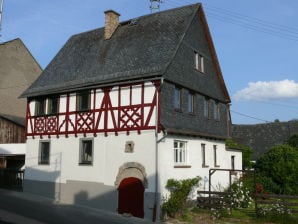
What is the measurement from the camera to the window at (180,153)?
1930cm

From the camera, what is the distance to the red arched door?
18.2 m

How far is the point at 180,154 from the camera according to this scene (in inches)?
774

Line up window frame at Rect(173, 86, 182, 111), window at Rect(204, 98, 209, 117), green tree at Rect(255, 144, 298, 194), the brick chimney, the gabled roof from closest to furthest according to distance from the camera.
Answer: window frame at Rect(173, 86, 182, 111) < window at Rect(204, 98, 209, 117) < the brick chimney < green tree at Rect(255, 144, 298, 194) < the gabled roof

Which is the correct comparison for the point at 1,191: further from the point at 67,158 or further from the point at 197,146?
the point at 197,146

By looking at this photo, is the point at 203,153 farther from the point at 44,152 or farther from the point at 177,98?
the point at 44,152

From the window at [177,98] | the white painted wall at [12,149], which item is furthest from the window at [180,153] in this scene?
the white painted wall at [12,149]

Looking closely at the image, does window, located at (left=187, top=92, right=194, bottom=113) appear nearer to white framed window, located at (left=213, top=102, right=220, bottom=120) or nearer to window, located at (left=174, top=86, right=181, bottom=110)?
window, located at (left=174, top=86, right=181, bottom=110)

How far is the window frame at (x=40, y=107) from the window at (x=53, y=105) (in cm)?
47

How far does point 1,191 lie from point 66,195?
16.1 feet

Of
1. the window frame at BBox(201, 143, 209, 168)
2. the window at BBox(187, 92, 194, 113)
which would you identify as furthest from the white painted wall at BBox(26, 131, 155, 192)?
the window frame at BBox(201, 143, 209, 168)

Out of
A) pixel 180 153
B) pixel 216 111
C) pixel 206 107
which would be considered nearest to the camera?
pixel 180 153

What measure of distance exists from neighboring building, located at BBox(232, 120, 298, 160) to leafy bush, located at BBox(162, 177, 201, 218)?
26.0 m

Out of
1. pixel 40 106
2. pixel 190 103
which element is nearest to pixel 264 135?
pixel 190 103

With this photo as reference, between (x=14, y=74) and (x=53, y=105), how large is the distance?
Answer: 13575 millimetres
